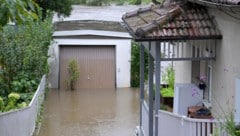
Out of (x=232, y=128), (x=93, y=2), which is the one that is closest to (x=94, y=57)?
(x=232, y=128)

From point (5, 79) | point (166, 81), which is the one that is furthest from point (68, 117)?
point (166, 81)

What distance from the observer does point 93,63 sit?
91.9 ft

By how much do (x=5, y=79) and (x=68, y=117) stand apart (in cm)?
310

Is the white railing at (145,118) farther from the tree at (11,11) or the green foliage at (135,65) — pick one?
the green foliage at (135,65)

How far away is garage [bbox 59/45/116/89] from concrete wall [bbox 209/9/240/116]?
1744 cm

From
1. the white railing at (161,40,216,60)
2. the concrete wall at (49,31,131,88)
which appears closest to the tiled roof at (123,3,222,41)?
the white railing at (161,40,216,60)

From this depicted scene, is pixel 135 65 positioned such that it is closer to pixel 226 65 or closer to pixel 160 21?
pixel 160 21

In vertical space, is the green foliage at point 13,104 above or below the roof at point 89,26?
below

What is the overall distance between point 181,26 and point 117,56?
1776 centimetres

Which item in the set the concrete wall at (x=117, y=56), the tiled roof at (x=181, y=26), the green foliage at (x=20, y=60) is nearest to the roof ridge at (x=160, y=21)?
the tiled roof at (x=181, y=26)

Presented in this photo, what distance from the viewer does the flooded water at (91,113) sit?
682 inches

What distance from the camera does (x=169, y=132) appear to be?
33.1ft

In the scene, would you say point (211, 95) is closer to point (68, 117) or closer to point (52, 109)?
point (68, 117)

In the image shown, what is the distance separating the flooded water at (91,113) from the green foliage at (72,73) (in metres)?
0.84
